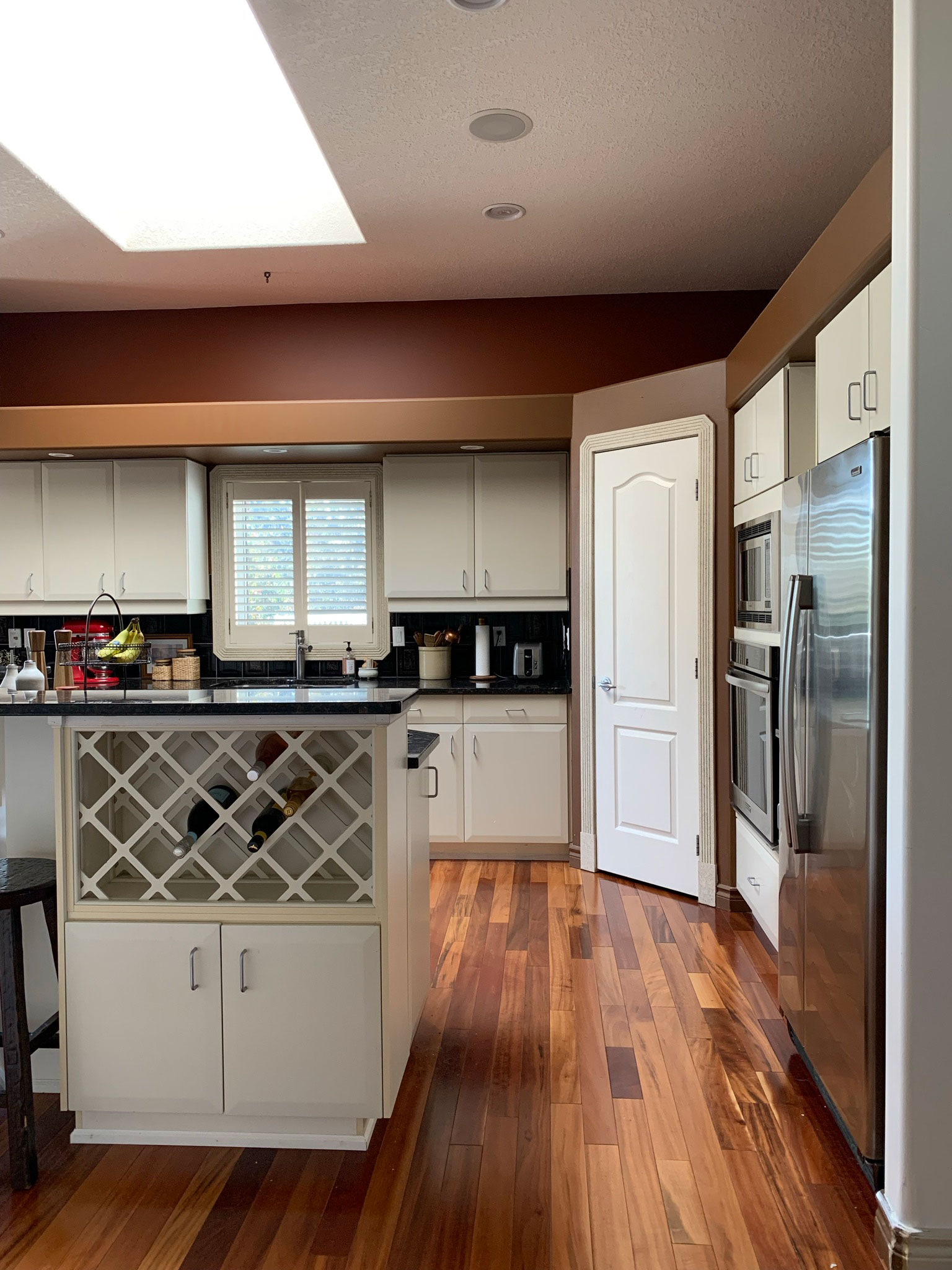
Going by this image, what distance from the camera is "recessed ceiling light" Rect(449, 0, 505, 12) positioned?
8.09 feet

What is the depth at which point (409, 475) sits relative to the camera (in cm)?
498

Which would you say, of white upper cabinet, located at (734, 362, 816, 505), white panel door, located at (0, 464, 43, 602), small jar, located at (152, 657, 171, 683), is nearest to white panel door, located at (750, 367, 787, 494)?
white upper cabinet, located at (734, 362, 816, 505)

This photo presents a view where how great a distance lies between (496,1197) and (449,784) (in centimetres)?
283

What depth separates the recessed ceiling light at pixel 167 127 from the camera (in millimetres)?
3070

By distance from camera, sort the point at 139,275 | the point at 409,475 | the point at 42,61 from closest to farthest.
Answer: the point at 42,61
the point at 139,275
the point at 409,475

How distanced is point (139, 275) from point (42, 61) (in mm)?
1374

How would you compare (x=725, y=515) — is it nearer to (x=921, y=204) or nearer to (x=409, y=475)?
(x=409, y=475)

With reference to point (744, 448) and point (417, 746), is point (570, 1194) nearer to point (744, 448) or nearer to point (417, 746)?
point (417, 746)

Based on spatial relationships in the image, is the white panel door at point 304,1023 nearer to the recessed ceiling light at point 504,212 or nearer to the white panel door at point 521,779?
the white panel door at point 521,779

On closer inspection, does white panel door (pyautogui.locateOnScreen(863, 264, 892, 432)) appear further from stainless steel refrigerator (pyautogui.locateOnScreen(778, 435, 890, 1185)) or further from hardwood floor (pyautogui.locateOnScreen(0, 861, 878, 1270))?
hardwood floor (pyautogui.locateOnScreen(0, 861, 878, 1270))

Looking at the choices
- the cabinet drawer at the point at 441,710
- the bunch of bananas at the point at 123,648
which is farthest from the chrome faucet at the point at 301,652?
the bunch of bananas at the point at 123,648

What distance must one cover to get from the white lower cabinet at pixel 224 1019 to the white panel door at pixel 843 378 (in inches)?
71.3

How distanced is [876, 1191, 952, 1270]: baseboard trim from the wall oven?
1450 mm

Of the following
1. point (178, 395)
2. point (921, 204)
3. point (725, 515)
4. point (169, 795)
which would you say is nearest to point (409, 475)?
point (178, 395)
